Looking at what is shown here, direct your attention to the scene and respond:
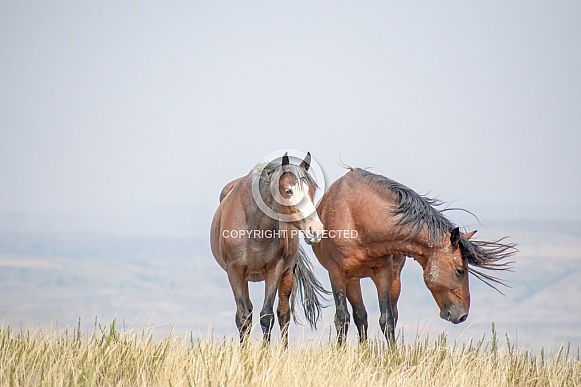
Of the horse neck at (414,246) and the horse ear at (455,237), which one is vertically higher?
the horse ear at (455,237)

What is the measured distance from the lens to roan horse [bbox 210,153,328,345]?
7.98 metres

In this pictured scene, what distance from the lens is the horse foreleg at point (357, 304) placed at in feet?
30.5

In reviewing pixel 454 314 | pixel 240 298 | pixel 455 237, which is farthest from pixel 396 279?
pixel 240 298

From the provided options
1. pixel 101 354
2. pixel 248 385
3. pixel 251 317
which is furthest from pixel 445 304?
pixel 101 354

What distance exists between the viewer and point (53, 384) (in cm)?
623

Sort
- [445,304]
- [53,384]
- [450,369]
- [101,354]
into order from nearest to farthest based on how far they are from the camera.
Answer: [53,384] < [101,354] < [450,369] < [445,304]

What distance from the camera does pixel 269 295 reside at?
8695mm

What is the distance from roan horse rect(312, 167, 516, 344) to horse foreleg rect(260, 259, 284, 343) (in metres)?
0.79

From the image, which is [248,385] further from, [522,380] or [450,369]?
[522,380]

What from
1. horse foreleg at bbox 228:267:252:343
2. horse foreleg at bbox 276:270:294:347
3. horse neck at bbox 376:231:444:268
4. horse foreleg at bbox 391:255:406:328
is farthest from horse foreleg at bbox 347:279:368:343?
horse foreleg at bbox 228:267:252:343

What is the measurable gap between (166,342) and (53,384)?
58.7 inches

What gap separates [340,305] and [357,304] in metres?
0.30

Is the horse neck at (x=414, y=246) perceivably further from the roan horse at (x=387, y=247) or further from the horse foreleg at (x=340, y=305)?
the horse foreleg at (x=340, y=305)

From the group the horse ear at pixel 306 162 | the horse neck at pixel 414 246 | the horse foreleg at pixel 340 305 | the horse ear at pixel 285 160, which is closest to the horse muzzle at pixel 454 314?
the horse neck at pixel 414 246
